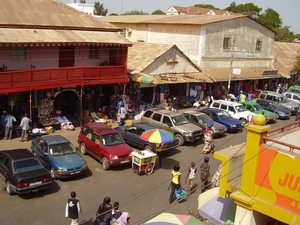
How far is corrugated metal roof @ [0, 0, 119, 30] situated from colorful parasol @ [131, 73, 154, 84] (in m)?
3.78

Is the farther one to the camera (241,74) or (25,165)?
(241,74)

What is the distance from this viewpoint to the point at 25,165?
13.9 metres

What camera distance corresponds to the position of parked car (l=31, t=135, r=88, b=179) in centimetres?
1491

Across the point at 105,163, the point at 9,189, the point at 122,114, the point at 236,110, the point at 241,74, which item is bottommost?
the point at 9,189

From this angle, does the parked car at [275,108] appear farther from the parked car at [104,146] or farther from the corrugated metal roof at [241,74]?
the parked car at [104,146]

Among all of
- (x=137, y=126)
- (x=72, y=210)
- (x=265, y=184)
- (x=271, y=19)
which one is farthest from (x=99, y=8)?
(x=265, y=184)

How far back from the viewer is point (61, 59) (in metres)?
23.2

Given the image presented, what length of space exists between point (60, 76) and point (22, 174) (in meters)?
9.12

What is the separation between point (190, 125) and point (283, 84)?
1132 inches

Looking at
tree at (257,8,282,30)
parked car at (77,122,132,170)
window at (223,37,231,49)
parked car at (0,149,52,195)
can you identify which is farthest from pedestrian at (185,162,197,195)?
tree at (257,8,282,30)

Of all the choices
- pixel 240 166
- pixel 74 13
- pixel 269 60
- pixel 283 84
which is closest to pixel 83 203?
pixel 240 166

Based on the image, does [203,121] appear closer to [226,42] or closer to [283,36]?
[226,42]

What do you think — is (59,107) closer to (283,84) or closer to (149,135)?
(149,135)

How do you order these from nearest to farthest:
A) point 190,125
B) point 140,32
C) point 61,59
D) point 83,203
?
point 83,203 < point 190,125 < point 61,59 < point 140,32
